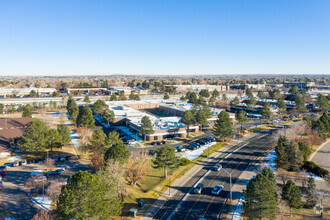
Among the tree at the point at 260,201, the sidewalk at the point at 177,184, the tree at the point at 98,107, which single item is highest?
the tree at the point at 98,107

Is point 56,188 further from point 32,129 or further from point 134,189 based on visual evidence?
point 32,129

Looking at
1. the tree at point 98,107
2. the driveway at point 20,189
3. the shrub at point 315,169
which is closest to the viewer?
the driveway at point 20,189

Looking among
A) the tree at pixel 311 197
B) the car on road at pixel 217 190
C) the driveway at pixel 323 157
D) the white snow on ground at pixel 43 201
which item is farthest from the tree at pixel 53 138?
the driveway at pixel 323 157

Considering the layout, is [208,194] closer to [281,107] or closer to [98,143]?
[98,143]

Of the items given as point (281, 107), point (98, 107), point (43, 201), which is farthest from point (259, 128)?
point (43, 201)

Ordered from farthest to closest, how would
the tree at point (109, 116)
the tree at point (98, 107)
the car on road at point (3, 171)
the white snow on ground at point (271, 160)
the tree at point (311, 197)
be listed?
the tree at point (98, 107), the tree at point (109, 116), the white snow on ground at point (271, 160), the car on road at point (3, 171), the tree at point (311, 197)

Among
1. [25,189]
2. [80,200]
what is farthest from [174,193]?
[25,189]

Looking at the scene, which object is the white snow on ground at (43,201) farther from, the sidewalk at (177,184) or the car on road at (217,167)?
the car on road at (217,167)
